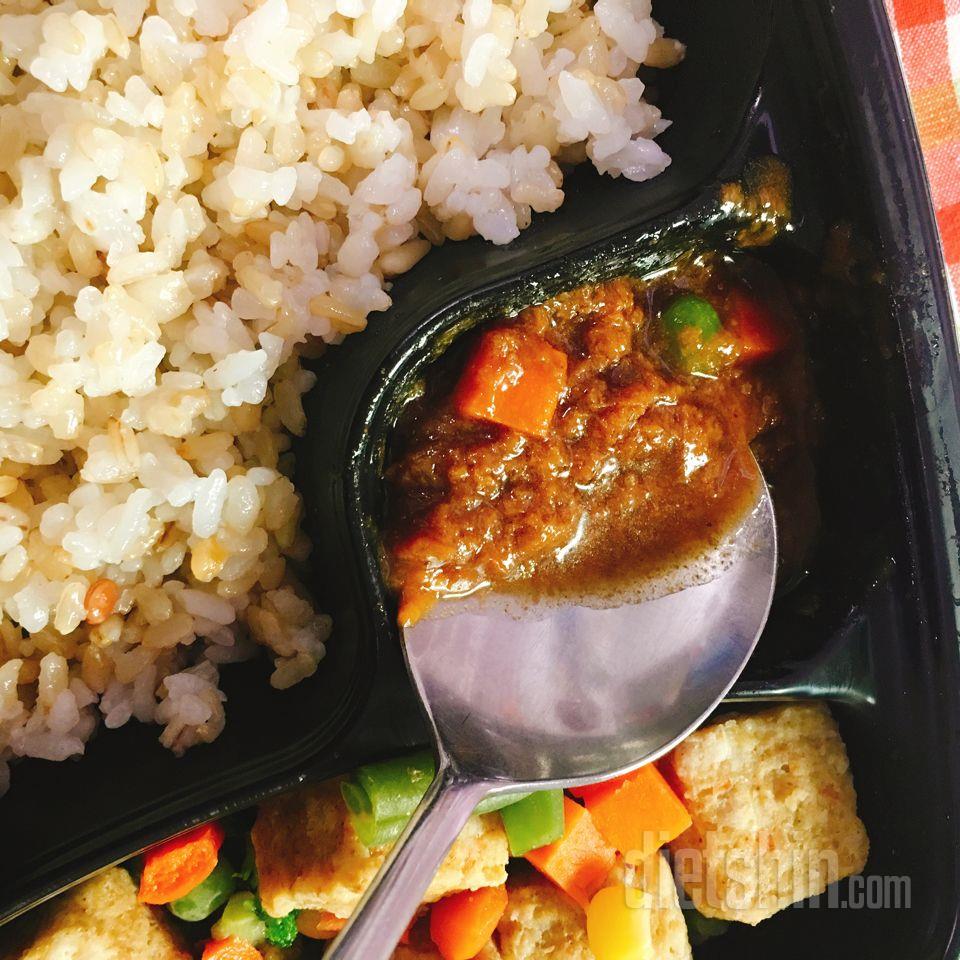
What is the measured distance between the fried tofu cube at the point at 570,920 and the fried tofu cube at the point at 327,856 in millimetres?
160

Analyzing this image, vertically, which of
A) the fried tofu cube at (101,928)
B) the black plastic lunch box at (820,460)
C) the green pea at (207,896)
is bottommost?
the green pea at (207,896)

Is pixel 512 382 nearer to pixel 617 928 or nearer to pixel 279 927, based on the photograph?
pixel 617 928

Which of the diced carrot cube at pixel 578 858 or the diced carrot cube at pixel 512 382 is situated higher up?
the diced carrot cube at pixel 512 382

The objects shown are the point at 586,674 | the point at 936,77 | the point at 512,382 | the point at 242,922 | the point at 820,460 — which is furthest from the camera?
the point at 936,77

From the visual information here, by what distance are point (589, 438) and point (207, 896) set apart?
137 centimetres

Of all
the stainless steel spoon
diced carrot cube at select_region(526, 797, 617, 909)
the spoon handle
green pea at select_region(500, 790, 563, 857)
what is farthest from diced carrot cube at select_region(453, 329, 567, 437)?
diced carrot cube at select_region(526, 797, 617, 909)

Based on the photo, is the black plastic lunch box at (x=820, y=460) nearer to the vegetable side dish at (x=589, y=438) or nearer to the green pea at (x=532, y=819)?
the vegetable side dish at (x=589, y=438)

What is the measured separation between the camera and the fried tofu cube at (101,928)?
208cm

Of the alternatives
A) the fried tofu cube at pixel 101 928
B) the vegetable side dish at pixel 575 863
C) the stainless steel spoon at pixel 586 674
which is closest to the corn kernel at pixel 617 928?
the vegetable side dish at pixel 575 863

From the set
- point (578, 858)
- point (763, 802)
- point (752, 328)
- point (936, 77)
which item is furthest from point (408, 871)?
point (936, 77)

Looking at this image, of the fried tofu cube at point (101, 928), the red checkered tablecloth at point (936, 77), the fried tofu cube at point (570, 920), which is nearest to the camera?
the fried tofu cube at point (101, 928)

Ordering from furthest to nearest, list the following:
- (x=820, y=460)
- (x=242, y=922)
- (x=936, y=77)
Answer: (x=936, y=77) → (x=242, y=922) → (x=820, y=460)

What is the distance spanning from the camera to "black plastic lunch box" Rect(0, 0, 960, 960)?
194 cm

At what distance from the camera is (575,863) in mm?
2387
